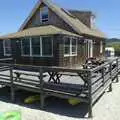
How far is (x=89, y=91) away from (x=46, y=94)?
72.7 inches

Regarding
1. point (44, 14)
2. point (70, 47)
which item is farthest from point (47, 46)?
point (44, 14)

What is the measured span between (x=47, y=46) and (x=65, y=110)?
7.84 metres

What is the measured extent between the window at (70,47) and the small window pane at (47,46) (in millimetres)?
1148

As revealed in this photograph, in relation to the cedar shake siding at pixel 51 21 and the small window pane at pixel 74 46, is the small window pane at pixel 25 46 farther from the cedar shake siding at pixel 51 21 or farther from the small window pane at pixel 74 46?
the small window pane at pixel 74 46

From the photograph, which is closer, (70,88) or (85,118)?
(85,118)

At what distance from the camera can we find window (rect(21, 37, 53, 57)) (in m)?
15.0

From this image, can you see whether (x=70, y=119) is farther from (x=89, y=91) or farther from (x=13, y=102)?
(x=13, y=102)

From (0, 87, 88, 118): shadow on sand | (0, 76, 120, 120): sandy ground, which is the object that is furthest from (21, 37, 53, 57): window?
(0, 76, 120, 120): sandy ground

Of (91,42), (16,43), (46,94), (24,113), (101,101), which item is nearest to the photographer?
(24,113)

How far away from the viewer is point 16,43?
16734 mm

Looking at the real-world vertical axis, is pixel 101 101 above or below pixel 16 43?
below

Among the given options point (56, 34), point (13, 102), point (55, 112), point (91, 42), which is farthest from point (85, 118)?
point (91, 42)

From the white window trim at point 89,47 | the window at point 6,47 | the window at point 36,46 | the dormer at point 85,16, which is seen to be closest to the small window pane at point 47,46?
the window at point 36,46

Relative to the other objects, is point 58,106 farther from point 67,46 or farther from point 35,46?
point 35,46
